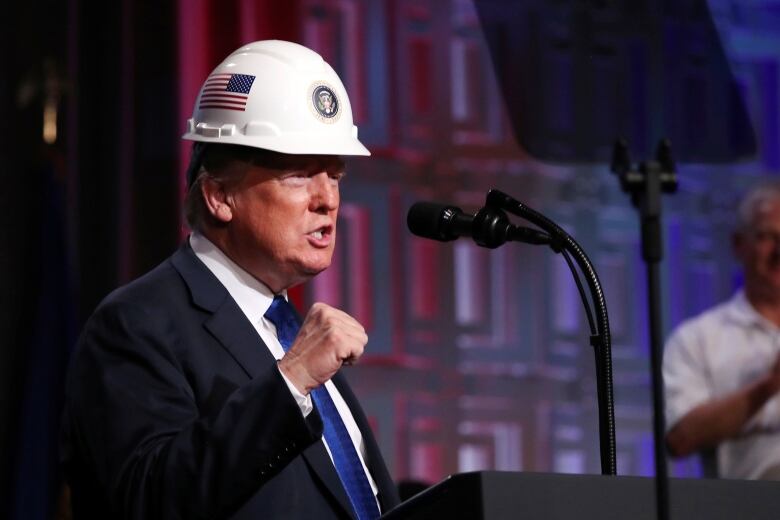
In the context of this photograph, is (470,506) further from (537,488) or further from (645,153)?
(645,153)

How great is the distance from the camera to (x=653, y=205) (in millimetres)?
1887

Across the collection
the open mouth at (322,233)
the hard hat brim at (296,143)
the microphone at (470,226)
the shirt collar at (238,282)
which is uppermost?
the hard hat brim at (296,143)

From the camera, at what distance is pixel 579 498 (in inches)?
70.1

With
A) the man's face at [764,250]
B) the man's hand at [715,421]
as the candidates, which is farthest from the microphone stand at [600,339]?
the man's face at [764,250]

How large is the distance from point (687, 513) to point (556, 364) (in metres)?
2.89

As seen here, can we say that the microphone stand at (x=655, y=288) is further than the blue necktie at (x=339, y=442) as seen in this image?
No

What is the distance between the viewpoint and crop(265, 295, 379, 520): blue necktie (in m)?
2.34

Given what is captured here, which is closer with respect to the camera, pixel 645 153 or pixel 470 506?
pixel 470 506

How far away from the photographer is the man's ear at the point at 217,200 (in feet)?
8.09

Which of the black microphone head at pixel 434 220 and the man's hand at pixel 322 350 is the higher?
the black microphone head at pixel 434 220

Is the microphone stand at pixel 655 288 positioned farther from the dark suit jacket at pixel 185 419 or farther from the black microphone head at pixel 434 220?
the dark suit jacket at pixel 185 419

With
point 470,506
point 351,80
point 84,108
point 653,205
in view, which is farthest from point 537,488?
point 351,80

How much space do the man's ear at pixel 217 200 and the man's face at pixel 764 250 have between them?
2.88 meters

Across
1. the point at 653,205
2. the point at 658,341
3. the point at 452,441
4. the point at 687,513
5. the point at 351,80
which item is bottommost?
the point at 452,441
